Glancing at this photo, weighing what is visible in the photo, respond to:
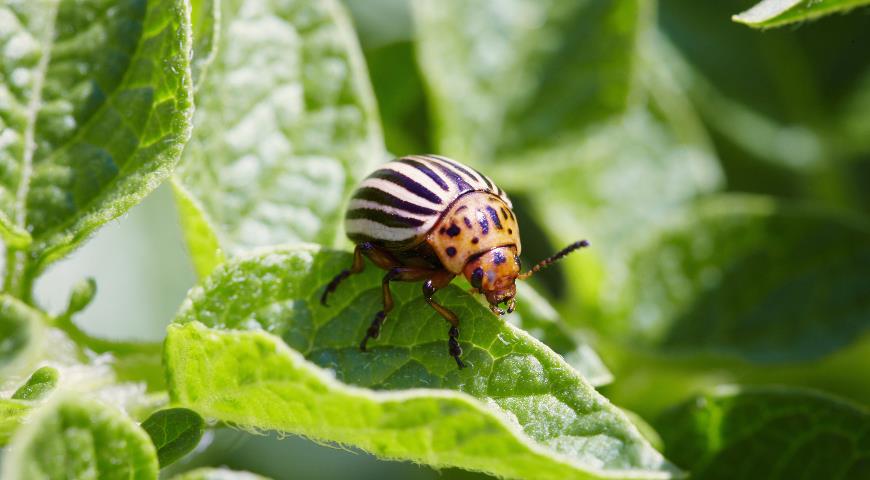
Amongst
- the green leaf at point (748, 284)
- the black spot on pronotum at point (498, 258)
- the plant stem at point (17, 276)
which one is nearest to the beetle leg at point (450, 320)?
the black spot on pronotum at point (498, 258)

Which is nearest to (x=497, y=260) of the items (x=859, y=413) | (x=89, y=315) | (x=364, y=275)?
(x=364, y=275)

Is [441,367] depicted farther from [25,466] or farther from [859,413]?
[859,413]

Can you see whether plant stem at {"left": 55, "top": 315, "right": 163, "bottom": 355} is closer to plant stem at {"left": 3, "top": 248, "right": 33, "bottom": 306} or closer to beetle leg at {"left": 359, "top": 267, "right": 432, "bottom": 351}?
plant stem at {"left": 3, "top": 248, "right": 33, "bottom": 306}

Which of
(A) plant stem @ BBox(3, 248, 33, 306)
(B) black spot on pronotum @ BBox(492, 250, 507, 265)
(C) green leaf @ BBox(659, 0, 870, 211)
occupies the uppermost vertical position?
(C) green leaf @ BBox(659, 0, 870, 211)

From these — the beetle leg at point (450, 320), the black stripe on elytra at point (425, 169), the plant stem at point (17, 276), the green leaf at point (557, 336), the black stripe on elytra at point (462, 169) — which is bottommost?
the plant stem at point (17, 276)

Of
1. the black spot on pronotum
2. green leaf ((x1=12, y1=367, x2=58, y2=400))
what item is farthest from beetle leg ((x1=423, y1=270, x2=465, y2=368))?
green leaf ((x1=12, y1=367, x2=58, y2=400))

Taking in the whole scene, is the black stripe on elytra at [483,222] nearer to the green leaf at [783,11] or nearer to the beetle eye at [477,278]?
the beetle eye at [477,278]
